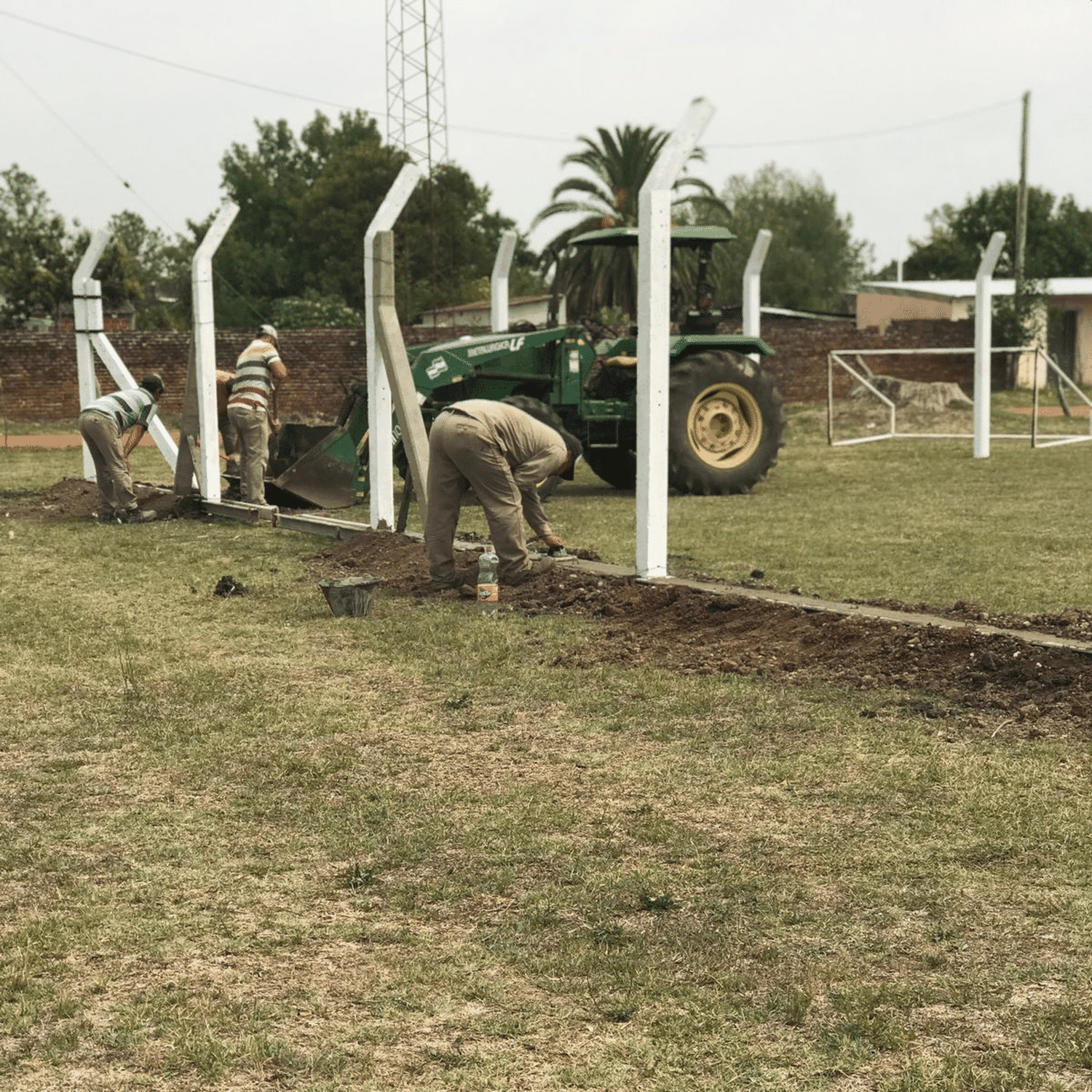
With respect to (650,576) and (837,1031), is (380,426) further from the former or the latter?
(837,1031)

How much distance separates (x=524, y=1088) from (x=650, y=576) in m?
6.29

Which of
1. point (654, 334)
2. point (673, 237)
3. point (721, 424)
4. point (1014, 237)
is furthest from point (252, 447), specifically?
point (1014, 237)

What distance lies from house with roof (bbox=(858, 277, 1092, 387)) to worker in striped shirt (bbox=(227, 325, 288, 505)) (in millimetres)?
32509

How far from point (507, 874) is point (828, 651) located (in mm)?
3332

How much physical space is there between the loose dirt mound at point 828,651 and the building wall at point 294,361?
17938 millimetres

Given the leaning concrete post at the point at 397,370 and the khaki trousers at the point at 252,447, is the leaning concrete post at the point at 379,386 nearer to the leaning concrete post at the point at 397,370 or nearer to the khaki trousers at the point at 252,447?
the leaning concrete post at the point at 397,370

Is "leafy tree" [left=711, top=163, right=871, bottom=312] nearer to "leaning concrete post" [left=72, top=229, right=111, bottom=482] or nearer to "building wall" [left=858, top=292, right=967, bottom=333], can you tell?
"building wall" [left=858, top=292, right=967, bottom=333]

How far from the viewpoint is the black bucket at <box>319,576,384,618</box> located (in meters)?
9.07

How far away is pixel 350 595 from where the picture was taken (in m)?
9.09

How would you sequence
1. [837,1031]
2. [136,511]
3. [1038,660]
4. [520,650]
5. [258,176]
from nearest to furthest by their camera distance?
[837,1031] < [1038,660] < [520,650] < [136,511] < [258,176]

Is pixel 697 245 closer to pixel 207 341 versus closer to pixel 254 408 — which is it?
pixel 254 408

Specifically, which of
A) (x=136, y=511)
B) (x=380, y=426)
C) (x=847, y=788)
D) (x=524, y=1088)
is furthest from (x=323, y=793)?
(x=136, y=511)

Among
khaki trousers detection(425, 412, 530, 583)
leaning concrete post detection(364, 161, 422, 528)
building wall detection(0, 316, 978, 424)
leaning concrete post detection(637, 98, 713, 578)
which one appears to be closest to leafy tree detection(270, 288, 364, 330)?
building wall detection(0, 316, 978, 424)

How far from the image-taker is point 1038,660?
6980 millimetres
